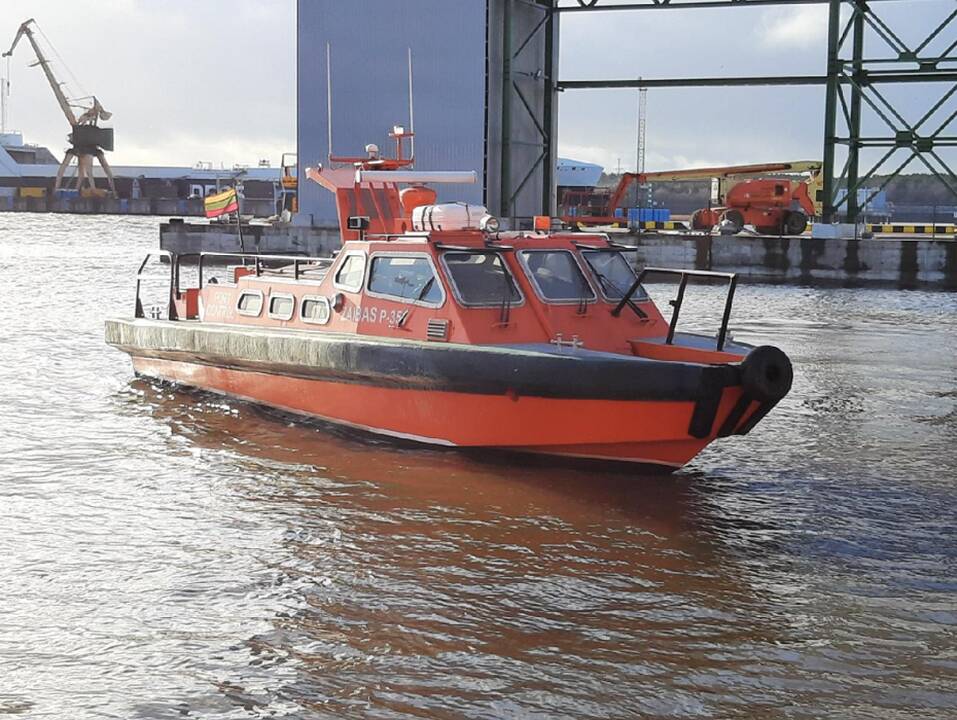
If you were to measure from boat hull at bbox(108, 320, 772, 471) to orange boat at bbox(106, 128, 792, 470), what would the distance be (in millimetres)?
11

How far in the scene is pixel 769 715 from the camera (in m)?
4.96

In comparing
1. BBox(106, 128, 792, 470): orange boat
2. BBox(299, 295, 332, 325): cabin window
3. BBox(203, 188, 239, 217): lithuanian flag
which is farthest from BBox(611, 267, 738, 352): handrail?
BBox(203, 188, 239, 217): lithuanian flag

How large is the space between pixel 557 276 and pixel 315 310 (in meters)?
2.17

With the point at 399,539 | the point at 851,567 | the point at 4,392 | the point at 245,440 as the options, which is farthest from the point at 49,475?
the point at 851,567

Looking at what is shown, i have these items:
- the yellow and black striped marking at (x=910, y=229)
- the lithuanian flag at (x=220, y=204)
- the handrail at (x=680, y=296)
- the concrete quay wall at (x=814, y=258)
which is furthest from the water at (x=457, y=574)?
the yellow and black striped marking at (x=910, y=229)

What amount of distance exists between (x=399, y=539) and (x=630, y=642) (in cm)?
197

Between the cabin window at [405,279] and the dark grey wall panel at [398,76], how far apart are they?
19239 millimetres

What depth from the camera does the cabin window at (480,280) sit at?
912 centimetres

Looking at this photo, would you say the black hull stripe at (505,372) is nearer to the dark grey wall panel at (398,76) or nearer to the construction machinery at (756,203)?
the dark grey wall panel at (398,76)

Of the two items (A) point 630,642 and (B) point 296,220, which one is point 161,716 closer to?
(A) point 630,642

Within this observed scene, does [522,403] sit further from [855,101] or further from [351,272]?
[855,101]

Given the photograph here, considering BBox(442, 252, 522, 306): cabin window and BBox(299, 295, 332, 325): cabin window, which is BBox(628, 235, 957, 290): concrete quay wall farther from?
BBox(442, 252, 522, 306): cabin window

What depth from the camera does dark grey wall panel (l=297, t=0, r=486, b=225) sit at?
29625 mm

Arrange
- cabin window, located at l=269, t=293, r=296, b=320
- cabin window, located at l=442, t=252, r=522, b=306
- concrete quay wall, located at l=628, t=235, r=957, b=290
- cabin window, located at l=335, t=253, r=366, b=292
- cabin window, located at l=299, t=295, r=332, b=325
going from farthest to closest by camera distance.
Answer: concrete quay wall, located at l=628, t=235, r=957, b=290 < cabin window, located at l=269, t=293, r=296, b=320 < cabin window, located at l=299, t=295, r=332, b=325 < cabin window, located at l=335, t=253, r=366, b=292 < cabin window, located at l=442, t=252, r=522, b=306
